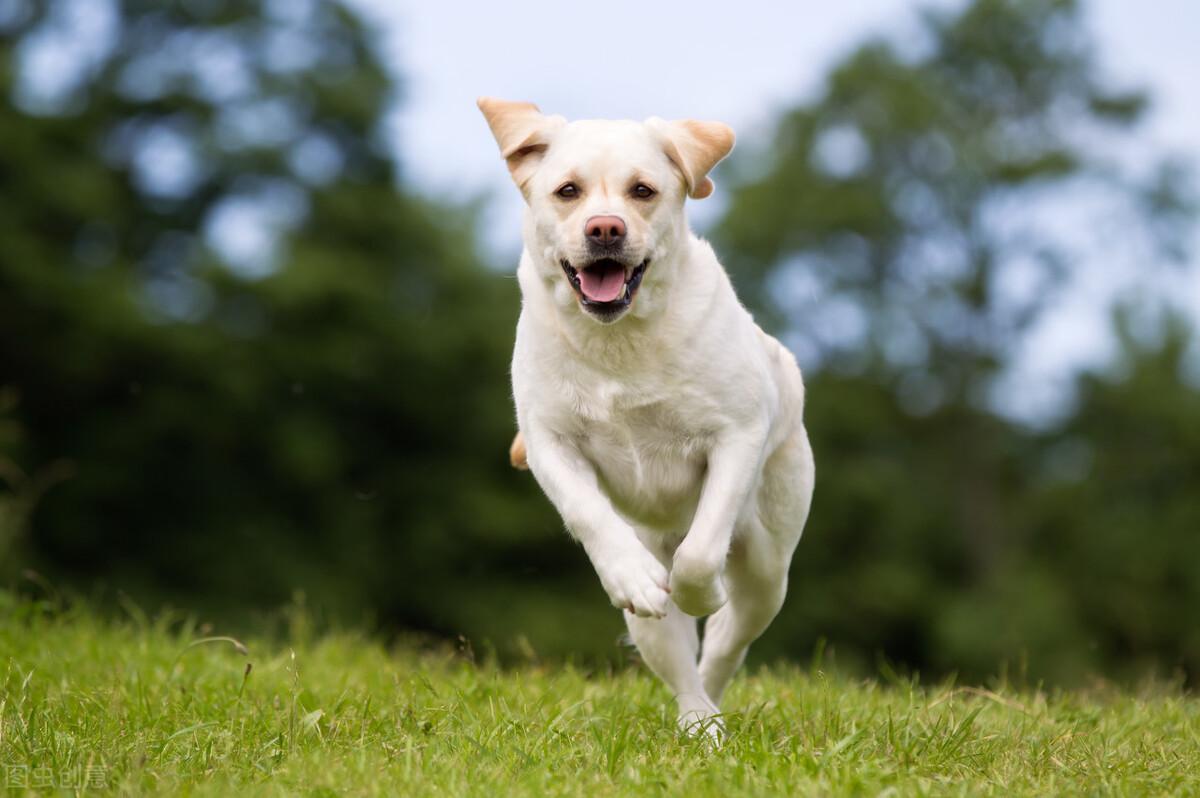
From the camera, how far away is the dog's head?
5066 millimetres

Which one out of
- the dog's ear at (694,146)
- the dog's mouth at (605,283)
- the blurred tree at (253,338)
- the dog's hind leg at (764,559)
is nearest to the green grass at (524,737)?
the dog's hind leg at (764,559)

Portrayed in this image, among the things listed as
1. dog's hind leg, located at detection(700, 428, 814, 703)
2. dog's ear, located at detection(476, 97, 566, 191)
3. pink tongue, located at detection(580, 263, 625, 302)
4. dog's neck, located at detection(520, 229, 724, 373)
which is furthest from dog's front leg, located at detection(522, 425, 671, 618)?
dog's ear, located at detection(476, 97, 566, 191)

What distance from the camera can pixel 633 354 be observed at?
528 centimetres

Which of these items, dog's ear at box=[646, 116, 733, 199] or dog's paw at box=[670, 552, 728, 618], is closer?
dog's paw at box=[670, 552, 728, 618]

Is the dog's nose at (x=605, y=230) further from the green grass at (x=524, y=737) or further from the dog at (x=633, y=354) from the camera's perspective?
the green grass at (x=524, y=737)

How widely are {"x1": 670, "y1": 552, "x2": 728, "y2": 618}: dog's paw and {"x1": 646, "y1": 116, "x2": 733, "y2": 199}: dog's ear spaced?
1429 mm

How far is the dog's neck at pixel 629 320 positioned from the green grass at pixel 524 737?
4.33 ft

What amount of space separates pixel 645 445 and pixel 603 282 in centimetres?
66

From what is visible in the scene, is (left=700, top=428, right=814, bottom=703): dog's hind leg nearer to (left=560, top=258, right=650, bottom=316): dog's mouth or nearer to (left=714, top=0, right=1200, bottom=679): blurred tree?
(left=560, top=258, right=650, bottom=316): dog's mouth

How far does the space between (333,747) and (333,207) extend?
71.6 feet

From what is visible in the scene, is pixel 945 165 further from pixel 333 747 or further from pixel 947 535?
pixel 333 747

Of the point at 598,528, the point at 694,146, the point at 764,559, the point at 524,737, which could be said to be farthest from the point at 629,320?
the point at 524,737

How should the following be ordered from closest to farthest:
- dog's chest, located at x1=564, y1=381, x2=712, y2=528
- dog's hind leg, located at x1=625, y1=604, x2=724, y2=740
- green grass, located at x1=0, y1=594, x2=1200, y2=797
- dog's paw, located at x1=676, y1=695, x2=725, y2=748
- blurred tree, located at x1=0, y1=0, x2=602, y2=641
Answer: green grass, located at x1=0, y1=594, x2=1200, y2=797
dog's paw, located at x1=676, y1=695, x2=725, y2=748
dog's chest, located at x1=564, y1=381, x2=712, y2=528
dog's hind leg, located at x1=625, y1=604, x2=724, y2=740
blurred tree, located at x1=0, y1=0, x2=602, y2=641

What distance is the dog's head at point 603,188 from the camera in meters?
5.07
